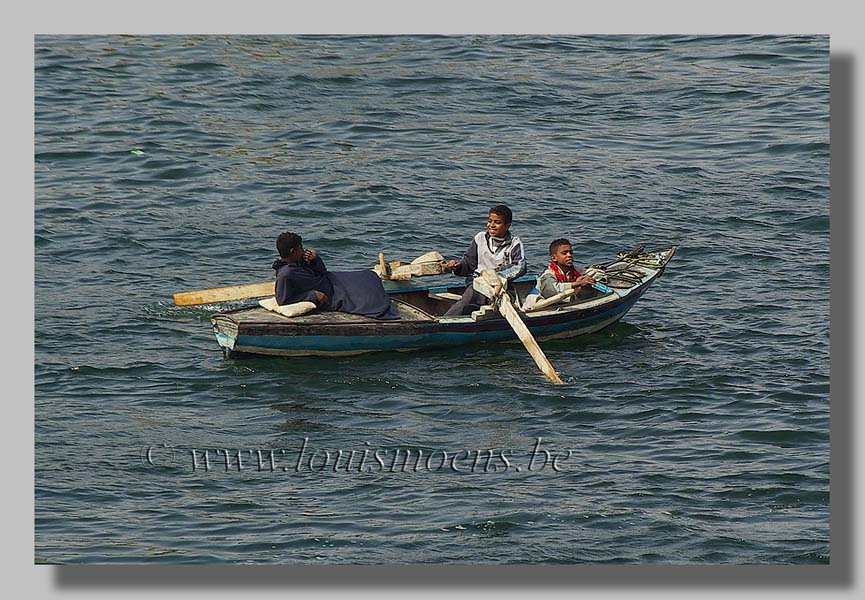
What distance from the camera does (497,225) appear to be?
13758mm

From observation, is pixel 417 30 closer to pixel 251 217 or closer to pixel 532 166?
pixel 251 217

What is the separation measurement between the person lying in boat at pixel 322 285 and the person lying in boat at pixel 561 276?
59.6 inches

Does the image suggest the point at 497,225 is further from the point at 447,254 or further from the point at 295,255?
the point at 447,254

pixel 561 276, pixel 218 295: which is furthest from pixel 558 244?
pixel 218 295

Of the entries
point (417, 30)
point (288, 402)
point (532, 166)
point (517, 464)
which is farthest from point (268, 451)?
point (532, 166)

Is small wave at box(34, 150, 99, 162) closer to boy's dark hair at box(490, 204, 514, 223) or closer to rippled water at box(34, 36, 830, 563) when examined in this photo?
rippled water at box(34, 36, 830, 563)

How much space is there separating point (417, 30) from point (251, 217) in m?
7.57

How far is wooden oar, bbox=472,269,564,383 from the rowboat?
0.67ft

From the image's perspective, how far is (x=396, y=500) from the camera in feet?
33.5

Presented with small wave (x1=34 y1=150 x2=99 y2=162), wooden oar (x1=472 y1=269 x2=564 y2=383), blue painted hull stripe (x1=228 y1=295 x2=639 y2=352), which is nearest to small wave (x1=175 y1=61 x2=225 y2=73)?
small wave (x1=34 y1=150 x2=99 y2=162)

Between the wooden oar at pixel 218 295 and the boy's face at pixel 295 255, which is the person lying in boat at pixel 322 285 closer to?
the boy's face at pixel 295 255

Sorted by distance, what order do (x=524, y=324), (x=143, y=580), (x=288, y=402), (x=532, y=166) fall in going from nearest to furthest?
(x=143, y=580) → (x=288, y=402) → (x=524, y=324) → (x=532, y=166)

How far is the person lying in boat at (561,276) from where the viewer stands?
13797 mm

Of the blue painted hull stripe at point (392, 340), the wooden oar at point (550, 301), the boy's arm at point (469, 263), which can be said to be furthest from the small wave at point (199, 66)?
the wooden oar at point (550, 301)
